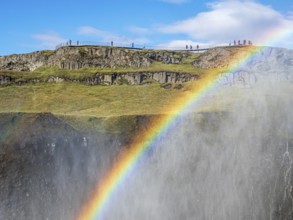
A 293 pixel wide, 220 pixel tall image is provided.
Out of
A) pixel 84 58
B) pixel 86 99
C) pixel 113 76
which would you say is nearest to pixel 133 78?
pixel 113 76

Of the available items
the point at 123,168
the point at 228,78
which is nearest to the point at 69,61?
the point at 228,78

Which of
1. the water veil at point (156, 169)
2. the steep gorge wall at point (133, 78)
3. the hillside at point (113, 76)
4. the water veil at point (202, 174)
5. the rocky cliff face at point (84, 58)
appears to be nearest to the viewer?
the water veil at point (156, 169)

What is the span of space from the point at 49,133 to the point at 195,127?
1720 centimetres

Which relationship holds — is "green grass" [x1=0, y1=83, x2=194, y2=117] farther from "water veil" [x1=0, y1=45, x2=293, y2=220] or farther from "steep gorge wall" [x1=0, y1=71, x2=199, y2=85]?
"water veil" [x1=0, y1=45, x2=293, y2=220]

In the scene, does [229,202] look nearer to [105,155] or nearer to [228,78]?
[105,155]

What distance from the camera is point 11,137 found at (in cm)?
4766

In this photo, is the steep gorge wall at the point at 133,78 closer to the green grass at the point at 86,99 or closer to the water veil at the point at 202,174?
the green grass at the point at 86,99

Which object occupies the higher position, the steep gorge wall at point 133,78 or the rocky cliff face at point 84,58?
the rocky cliff face at point 84,58

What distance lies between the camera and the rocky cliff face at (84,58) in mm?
108938

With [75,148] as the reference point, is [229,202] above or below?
below

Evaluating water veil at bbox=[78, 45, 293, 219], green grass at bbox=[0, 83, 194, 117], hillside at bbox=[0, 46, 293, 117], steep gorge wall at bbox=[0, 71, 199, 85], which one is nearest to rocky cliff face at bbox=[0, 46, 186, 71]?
hillside at bbox=[0, 46, 293, 117]

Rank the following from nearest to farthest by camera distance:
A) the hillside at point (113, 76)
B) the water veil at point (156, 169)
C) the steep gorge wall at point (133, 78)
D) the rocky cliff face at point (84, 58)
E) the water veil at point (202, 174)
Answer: the water veil at point (156, 169) → the water veil at point (202, 174) → the hillside at point (113, 76) → the steep gorge wall at point (133, 78) → the rocky cliff face at point (84, 58)

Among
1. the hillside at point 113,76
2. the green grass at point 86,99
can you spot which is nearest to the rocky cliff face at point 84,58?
the hillside at point 113,76

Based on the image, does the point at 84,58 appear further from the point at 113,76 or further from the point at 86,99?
the point at 86,99
